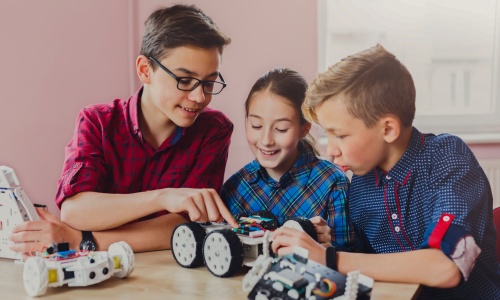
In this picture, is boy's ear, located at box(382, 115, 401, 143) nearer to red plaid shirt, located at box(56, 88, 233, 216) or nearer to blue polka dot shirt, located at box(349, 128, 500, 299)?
blue polka dot shirt, located at box(349, 128, 500, 299)

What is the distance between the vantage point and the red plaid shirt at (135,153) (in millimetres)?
1643

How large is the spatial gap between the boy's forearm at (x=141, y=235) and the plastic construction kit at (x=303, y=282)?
0.49 metres

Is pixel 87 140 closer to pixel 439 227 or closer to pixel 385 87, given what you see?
pixel 385 87

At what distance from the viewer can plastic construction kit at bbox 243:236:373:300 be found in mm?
982

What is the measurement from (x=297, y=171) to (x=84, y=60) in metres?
1.73

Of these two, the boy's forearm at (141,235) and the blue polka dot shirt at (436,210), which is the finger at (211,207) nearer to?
the boy's forearm at (141,235)

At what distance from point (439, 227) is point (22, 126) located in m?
2.12

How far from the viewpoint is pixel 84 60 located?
10.3ft

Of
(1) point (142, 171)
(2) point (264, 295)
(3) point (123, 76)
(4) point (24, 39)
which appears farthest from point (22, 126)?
(2) point (264, 295)

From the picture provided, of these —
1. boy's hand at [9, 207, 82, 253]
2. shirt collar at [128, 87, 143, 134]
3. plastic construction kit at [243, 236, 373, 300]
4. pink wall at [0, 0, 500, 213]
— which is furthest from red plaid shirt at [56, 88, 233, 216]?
pink wall at [0, 0, 500, 213]

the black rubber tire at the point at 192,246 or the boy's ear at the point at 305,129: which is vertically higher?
the boy's ear at the point at 305,129

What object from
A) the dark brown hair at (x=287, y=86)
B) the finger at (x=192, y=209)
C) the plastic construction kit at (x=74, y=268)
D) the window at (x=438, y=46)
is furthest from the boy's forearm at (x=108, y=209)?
the window at (x=438, y=46)

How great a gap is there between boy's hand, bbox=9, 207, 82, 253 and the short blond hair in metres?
0.64

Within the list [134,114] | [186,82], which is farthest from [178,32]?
[134,114]
